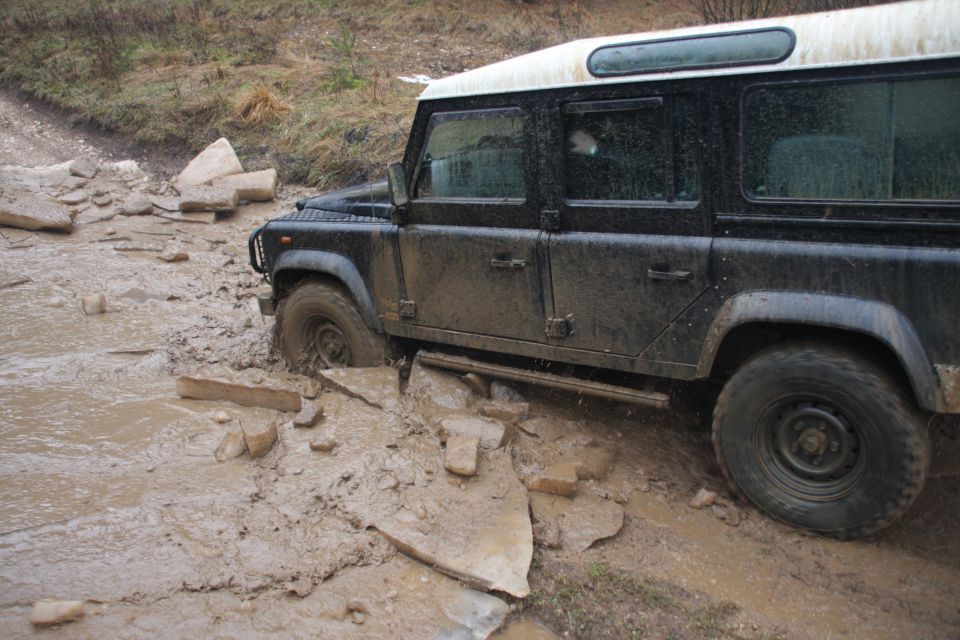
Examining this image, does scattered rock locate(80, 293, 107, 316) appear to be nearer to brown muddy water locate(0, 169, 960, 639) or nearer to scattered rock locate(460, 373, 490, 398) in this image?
brown muddy water locate(0, 169, 960, 639)

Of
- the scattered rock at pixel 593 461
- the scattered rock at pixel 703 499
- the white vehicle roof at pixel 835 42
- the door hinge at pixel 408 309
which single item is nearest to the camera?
the white vehicle roof at pixel 835 42

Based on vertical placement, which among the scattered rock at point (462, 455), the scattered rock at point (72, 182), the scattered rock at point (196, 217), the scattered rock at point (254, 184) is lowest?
the scattered rock at point (462, 455)

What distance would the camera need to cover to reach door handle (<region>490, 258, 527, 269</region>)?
396cm

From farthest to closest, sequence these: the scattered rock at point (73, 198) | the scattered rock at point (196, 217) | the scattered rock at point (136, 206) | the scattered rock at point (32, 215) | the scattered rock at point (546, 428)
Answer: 1. the scattered rock at point (73, 198)
2. the scattered rock at point (136, 206)
3. the scattered rock at point (196, 217)
4. the scattered rock at point (32, 215)
5. the scattered rock at point (546, 428)

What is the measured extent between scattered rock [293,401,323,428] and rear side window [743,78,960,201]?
8.43 ft

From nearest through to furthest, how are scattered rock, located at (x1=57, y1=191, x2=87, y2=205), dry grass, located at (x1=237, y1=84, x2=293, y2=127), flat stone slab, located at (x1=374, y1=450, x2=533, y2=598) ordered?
flat stone slab, located at (x1=374, y1=450, x2=533, y2=598) < scattered rock, located at (x1=57, y1=191, x2=87, y2=205) < dry grass, located at (x1=237, y1=84, x2=293, y2=127)

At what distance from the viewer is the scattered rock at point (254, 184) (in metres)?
9.49

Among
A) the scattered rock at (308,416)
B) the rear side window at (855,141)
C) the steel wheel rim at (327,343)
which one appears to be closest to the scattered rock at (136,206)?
the steel wheel rim at (327,343)

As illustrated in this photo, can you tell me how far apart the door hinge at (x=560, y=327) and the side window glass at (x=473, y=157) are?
680mm

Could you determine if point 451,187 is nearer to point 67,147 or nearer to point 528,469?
point 528,469

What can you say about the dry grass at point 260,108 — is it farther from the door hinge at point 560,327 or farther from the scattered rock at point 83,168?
the door hinge at point 560,327

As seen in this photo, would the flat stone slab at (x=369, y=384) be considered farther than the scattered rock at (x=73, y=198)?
No

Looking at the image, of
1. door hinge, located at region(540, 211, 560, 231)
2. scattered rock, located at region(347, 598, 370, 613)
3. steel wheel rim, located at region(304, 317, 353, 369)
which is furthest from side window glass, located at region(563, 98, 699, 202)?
scattered rock, located at region(347, 598, 370, 613)

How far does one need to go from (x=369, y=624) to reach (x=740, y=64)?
277 cm
